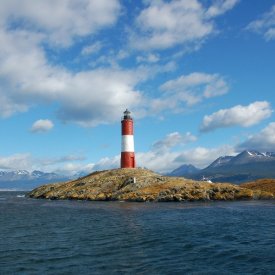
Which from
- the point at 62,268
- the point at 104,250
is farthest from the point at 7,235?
the point at 62,268

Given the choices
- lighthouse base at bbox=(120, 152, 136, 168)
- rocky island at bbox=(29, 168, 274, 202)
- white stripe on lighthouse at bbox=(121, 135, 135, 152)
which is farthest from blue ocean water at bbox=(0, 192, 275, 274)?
lighthouse base at bbox=(120, 152, 136, 168)

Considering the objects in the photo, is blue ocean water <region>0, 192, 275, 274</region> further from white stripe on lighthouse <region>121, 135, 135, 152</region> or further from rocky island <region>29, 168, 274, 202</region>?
white stripe on lighthouse <region>121, 135, 135, 152</region>

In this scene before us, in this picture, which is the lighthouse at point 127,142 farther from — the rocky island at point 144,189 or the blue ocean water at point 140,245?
the blue ocean water at point 140,245

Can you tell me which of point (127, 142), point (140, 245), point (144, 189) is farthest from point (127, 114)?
point (140, 245)

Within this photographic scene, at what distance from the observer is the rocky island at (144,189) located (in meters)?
90.2

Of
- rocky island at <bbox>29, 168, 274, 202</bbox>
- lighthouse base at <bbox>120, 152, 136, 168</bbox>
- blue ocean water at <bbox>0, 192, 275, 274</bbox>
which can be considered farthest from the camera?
lighthouse base at <bbox>120, 152, 136, 168</bbox>

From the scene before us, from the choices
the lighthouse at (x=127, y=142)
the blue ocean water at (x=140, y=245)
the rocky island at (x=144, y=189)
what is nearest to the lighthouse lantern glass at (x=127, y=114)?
the lighthouse at (x=127, y=142)

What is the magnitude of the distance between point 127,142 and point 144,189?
19.9 metres

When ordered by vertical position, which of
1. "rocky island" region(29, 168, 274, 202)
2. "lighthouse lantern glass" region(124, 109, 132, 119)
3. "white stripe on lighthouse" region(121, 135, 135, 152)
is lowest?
"rocky island" region(29, 168, 274, 202)

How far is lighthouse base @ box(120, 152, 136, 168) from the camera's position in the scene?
11207 centimetres

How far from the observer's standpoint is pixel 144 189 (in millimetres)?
94500

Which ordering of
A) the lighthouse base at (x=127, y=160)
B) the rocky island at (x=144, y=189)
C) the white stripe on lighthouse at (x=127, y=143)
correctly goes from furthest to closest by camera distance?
the lighthouse base at (x=127, y=160), the white stripe on lighthouse at (x=127, y=143), the rocky island at (x=144, y=189)

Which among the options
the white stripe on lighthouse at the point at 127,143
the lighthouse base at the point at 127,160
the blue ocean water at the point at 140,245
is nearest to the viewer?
the blue ocean water at the point at 140,245

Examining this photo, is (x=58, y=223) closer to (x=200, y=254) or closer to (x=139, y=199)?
(x=200, y=254)
